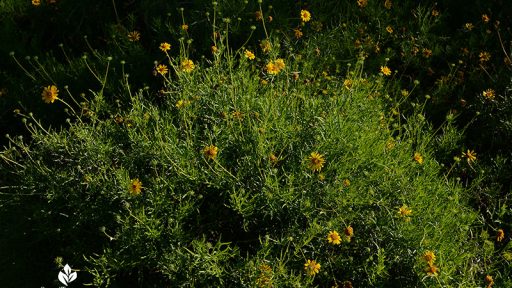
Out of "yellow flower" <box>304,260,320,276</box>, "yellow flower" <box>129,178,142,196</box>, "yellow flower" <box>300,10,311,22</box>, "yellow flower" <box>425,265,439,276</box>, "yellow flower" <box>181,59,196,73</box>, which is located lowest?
"yellow flower" <box>304,260,320,276</box>

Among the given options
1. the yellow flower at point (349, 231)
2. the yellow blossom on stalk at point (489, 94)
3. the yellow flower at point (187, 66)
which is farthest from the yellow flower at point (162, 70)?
the yellow blossom on stalk at point (489, 94)

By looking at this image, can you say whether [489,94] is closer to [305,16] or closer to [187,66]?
[305,16]

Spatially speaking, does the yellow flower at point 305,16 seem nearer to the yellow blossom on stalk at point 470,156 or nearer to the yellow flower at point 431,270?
the yellow blossom on stalk at point 470,156

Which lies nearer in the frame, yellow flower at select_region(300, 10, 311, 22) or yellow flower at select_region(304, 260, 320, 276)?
yellow flower at select_region(304, 260, 320, 276)

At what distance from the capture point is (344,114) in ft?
9.82

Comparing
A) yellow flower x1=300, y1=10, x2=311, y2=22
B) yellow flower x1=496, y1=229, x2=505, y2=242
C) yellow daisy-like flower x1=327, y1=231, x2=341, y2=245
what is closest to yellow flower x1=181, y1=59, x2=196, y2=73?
yellow flower x1=300, y1=10, x2=311, y2=22

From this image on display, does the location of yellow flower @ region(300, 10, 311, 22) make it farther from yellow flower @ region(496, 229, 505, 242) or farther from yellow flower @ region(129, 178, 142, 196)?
yellow flower @ region(496, 229, 505, 242)

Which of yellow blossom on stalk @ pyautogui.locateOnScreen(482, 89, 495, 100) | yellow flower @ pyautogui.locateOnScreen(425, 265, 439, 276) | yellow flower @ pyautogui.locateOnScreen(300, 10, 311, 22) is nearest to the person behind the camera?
yellow flower @ pyautogui.locateOnScreen(425, 265, 439, 276)

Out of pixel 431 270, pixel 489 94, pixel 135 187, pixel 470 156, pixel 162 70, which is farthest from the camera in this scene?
pixel 489 94

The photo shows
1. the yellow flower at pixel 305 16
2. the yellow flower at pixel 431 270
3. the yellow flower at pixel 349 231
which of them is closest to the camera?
the yellow flower at pixel 431 270

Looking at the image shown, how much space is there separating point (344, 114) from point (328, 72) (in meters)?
1.05

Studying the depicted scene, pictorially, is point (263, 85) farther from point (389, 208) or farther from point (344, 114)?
point (389, 208)

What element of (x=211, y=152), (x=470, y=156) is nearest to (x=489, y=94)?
(x=470, y=156)

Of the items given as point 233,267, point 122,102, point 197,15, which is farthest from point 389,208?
point 197,15
